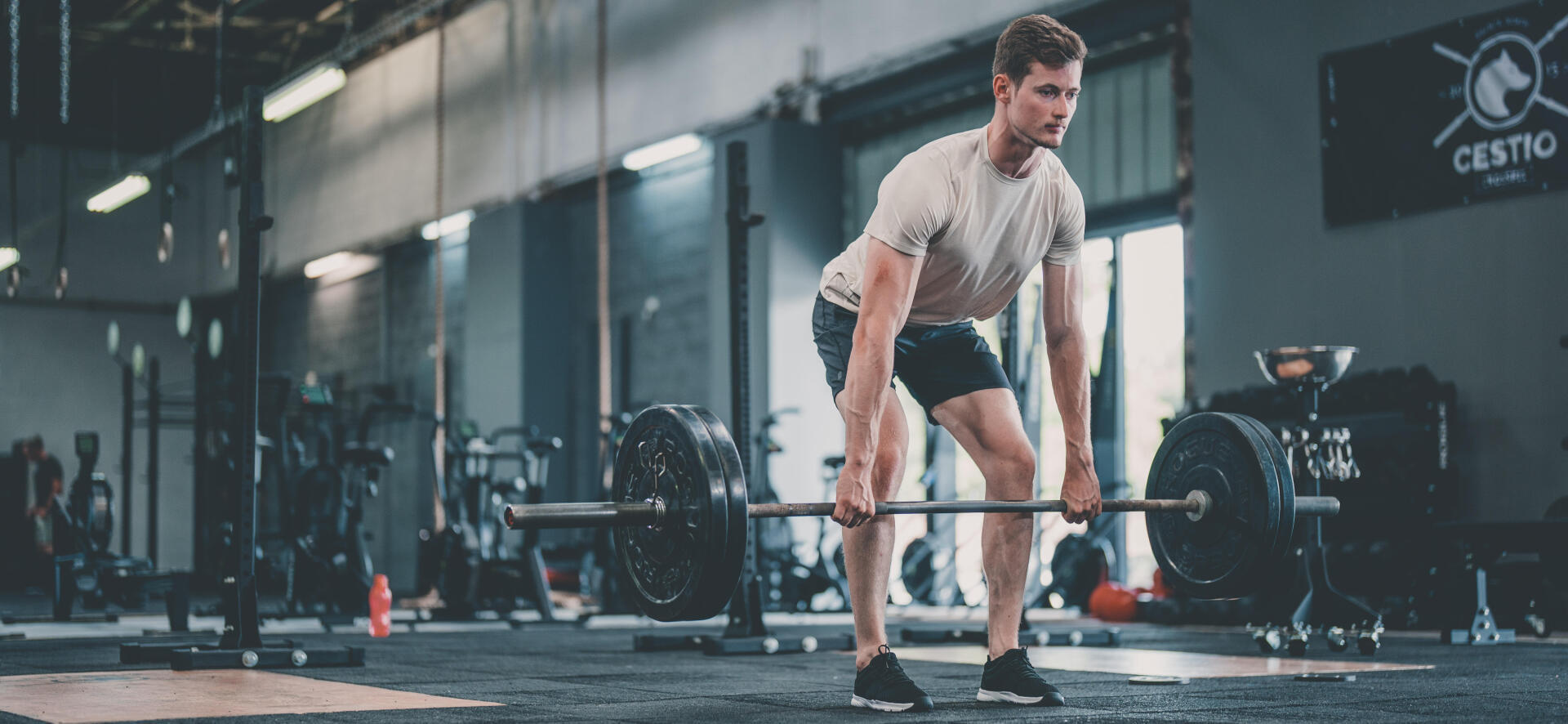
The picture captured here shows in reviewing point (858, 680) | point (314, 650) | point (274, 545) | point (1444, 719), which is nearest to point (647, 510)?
point (858, 680)

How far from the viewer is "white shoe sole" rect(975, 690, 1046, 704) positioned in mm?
2629

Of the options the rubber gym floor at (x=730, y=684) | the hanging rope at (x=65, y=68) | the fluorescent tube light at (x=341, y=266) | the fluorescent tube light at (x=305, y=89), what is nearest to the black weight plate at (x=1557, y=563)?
the rubber gym floor at (x=730, y=684)

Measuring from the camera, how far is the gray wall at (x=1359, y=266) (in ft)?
17.7

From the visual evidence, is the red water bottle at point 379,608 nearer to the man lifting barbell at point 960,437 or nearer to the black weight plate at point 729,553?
the man lifting barbell at point 960,437

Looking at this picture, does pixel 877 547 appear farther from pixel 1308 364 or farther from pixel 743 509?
pixel 1308 364

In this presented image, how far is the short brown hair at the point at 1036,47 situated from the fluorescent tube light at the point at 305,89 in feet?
25.3

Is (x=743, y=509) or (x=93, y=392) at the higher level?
(x=93, y=392)

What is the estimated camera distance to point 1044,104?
246 cm

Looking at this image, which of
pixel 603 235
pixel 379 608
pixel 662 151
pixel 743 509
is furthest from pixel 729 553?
pixel 662 151

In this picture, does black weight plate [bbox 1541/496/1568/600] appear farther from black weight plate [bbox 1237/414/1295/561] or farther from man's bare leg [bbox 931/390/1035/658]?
man's bare leg [bbox 931/390/1035/658]

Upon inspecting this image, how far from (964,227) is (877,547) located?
1.93 ft

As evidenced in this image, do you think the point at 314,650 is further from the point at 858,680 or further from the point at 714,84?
the point at 714,84

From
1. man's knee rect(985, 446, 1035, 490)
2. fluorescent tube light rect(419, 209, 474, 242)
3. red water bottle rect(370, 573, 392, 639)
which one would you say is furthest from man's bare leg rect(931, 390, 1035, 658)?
fluorescent tube light rect(419, 209, 474, 242)

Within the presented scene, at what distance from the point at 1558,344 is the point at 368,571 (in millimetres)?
5284
